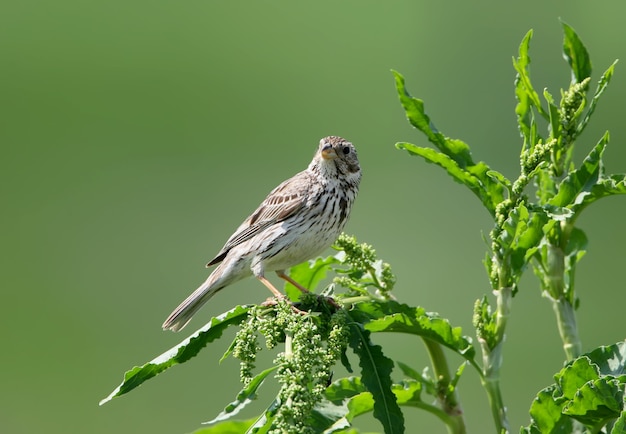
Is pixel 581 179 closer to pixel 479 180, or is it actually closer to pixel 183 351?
pixel 479 180

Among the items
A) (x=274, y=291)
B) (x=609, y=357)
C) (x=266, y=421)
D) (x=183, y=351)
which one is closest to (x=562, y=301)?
(x=609, y=357)

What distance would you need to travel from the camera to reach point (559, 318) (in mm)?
2668

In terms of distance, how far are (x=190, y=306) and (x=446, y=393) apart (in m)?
1.65

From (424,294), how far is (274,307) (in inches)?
282

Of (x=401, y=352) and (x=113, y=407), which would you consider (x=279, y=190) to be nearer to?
(x=401, y=352)

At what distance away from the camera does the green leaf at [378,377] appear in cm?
239

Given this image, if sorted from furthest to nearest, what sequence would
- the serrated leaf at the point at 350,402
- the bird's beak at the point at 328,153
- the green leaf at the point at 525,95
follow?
the bird's beak at the point at 328,153
the green leaf at the point at 525,95
the serrated leaf at the point at 350,402

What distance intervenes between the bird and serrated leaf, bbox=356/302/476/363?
1446mm

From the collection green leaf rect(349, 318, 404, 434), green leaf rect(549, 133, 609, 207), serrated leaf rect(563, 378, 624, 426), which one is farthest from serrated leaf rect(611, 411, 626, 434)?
green leaf rect(549, 133, 609, 207)

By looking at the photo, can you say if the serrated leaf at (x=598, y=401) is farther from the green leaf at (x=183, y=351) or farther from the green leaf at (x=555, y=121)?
the green leaf at (x=183, y=351)

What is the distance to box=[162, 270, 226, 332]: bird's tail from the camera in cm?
398

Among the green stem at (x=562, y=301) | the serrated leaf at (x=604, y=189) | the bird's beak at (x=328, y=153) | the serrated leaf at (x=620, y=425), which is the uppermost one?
the bird's beak at (x=328, y=153)

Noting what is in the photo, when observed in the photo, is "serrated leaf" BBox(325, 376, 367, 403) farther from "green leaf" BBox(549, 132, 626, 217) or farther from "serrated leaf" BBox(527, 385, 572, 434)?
"green leaf" BBox(549, 132, 626, 217)

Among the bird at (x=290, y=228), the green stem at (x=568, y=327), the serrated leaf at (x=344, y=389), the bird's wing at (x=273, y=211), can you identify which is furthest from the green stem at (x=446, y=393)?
the bird's wing at (x=273, y=211)
